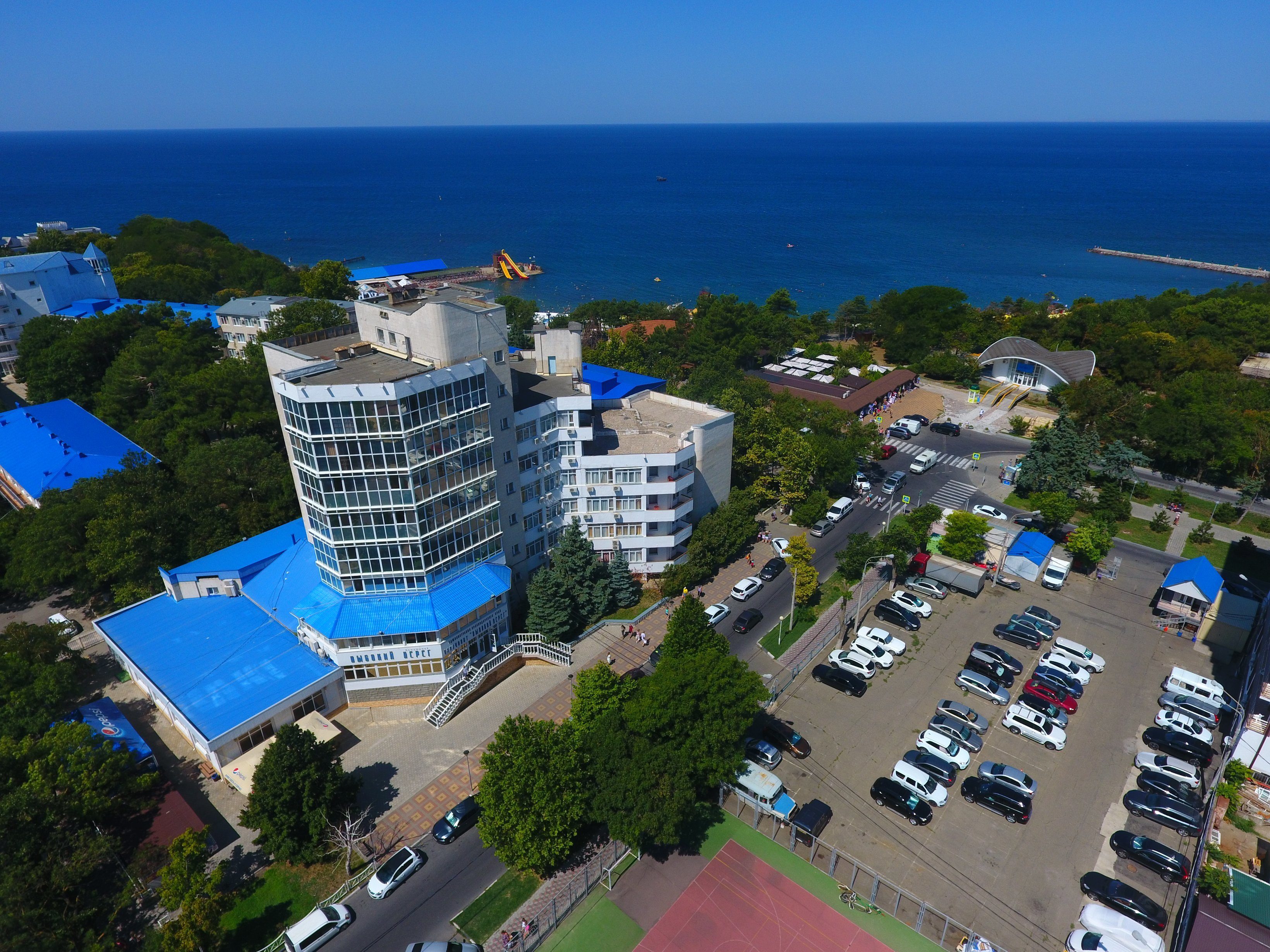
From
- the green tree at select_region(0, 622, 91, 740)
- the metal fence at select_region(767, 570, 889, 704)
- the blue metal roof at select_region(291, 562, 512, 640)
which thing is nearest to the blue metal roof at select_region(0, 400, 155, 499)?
the green tree at select_region(0, 622, 91, 740)

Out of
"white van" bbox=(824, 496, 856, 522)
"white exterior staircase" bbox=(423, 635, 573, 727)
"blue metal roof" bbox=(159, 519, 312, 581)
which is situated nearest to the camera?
"white exterior staircase" bbox=(423, 635, 573, 727)

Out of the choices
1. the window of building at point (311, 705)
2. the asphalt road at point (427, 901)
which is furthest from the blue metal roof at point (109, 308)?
the asphalt road at point (427, 901)

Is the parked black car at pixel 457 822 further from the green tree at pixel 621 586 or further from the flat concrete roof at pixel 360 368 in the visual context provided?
the flat concrete roof at pixel 360 368

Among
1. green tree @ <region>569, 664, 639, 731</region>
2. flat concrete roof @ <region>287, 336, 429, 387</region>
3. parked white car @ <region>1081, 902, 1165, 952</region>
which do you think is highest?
flat concrete roof @ <region>287, 336, 429, 387</region>

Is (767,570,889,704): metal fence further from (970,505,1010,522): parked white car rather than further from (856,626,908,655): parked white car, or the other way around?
(970,505,1010,522): parked white car

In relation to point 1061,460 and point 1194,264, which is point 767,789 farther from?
point 1194,264

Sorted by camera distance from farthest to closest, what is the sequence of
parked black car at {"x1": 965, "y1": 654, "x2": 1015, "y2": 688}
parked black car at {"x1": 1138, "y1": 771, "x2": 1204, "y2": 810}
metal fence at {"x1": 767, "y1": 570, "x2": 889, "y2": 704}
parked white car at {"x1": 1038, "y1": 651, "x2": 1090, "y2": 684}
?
metal fence at {"x1": 767, "y1": 570, "x2": 889, "y2": 704}
parked white car at {"x1": 1038, "y1": 651, "x2": 1090, "y2": 684}
parked black car at {"x1": 965, "y1": 654, "x2": 1015, "y2": 688}
parked black car at {"x1": 1138, "y1": 771, "x2": 1204, "y2": 810}
